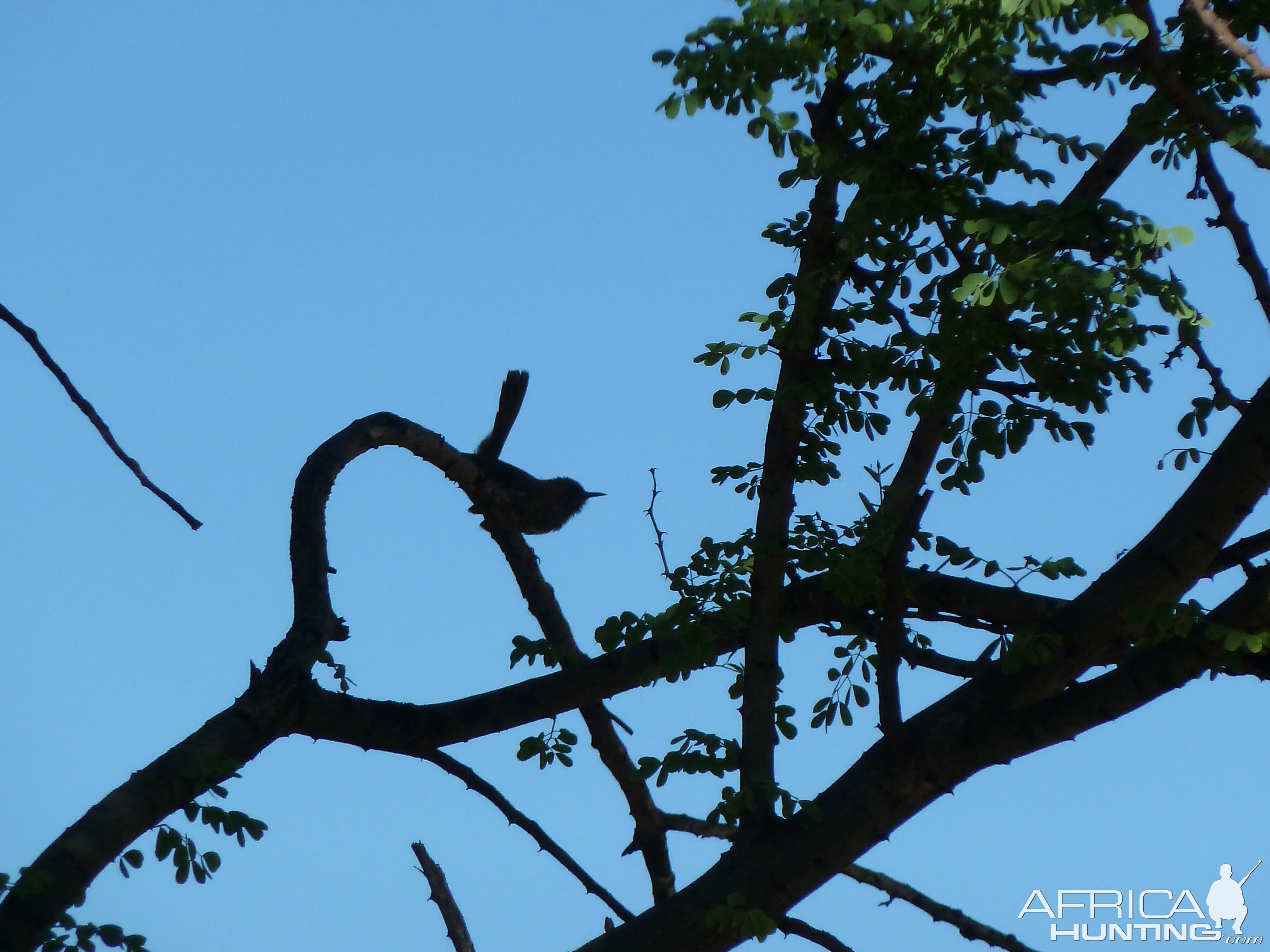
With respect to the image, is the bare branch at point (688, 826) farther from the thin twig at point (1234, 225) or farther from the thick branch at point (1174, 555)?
the thin twig at point (1234, 225)

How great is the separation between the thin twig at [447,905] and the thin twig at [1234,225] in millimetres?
3737

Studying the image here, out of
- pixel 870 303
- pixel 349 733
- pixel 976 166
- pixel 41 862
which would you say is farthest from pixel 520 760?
pixel 976 166

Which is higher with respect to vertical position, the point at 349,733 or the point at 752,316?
the point at 752,316

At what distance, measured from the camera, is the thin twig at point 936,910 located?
14.2ft

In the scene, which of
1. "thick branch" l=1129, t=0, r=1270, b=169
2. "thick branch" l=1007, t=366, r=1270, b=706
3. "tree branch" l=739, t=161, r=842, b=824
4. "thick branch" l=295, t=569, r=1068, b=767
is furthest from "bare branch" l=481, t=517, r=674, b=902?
"thick branch" l=1129, t=0, r=1270, b=169

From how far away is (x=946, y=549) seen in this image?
4141 mm

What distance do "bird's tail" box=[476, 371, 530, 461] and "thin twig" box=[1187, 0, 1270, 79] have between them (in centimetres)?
284

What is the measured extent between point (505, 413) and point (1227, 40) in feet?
9.78

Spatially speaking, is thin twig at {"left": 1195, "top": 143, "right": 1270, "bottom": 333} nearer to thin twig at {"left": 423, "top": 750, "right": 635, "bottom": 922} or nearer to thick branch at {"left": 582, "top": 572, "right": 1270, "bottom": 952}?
thick branch at {"left": 582, "top": 572, "right": 1270, "bottom": 952}

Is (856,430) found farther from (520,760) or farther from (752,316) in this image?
(520,760)

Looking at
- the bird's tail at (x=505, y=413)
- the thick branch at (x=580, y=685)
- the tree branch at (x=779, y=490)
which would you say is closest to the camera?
the tree branch at (x=779, y=490)

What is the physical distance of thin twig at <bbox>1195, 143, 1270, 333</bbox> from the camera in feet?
12.2

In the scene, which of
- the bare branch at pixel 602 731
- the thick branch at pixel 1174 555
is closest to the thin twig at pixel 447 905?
the bare branch at pixel 602 731

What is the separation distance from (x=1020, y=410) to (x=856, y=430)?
65 centimetres
